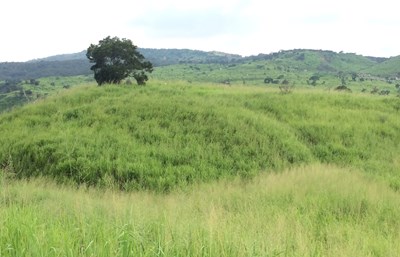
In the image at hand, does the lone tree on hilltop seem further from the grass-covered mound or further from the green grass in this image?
the green grass

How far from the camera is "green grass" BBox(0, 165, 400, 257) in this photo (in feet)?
15.9

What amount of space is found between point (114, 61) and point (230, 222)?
2553cm

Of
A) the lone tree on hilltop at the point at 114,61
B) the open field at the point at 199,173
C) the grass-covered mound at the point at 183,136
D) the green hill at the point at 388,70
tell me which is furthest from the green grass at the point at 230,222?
the green hill at the point at 388,70

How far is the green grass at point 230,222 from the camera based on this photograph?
4.84m

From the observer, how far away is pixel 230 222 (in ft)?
22.8

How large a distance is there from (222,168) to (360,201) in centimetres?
770

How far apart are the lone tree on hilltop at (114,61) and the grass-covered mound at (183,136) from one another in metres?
3.43

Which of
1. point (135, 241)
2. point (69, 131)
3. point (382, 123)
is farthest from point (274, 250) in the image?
point (382, 123)

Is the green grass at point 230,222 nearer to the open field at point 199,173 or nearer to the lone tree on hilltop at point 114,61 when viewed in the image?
the open field at point 199,173

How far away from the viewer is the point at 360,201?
33.4 ft

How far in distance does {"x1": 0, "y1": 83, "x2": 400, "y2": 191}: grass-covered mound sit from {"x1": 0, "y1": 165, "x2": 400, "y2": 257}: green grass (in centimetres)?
231

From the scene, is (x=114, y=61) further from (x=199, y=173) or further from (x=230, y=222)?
(x=230, y=222)

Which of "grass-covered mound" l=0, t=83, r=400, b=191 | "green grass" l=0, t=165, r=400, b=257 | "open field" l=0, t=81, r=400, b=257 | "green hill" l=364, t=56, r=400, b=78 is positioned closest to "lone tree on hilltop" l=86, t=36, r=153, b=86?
"open field" l=0, t=81, r=400, b=257

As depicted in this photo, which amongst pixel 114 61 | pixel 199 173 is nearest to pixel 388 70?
pixel 114 61
